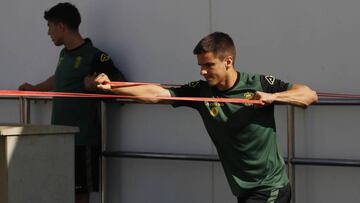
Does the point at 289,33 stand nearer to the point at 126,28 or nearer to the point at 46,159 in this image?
the point at 126,28

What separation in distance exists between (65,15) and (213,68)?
2.27 metres

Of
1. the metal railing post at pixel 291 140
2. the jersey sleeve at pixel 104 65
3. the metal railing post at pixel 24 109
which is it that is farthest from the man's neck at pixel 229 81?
the metal railing post at pixel 24 109

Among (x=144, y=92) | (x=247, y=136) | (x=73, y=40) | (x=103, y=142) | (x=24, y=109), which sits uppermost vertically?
(x=73, y=40)

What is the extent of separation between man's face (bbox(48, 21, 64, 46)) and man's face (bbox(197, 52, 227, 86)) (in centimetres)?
222

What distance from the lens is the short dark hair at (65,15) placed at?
6.47m

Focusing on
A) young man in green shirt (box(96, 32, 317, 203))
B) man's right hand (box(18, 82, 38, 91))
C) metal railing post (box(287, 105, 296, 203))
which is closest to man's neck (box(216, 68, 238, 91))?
young man in green shirt (box(96, 32, 317, 203))

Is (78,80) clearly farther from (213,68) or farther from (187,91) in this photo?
(213,68)

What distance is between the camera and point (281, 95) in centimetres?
450

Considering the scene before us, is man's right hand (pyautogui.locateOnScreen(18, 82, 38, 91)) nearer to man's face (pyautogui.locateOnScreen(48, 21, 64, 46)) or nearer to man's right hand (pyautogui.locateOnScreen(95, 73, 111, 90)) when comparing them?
man's face (pyautogui.locateOnScreen(48, 21, 64, 46))

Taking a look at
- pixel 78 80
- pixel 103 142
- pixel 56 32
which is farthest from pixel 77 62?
pixel 103 142

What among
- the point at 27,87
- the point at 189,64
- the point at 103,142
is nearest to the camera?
the point at 189,64

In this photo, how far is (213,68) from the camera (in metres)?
4.52

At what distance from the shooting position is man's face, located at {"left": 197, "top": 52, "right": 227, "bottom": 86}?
14.8 feet

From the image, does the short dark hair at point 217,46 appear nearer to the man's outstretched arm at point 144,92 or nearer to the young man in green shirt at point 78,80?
the man's outstretched arm at point 144,92
